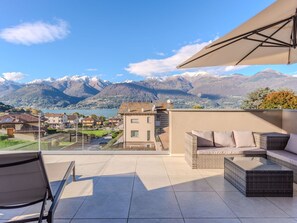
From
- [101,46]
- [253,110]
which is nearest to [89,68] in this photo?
[101,46]

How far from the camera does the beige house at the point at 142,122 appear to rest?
5828 mm

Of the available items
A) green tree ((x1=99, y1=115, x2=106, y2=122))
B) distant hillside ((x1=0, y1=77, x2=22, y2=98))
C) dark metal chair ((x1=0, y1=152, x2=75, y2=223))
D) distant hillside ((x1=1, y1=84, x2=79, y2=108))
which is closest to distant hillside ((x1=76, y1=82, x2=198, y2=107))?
green tree ((x1=99, y1=115, x2=106, y2=122))

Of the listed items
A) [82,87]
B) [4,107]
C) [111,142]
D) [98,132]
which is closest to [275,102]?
[111,142]

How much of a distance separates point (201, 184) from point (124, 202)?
145cm

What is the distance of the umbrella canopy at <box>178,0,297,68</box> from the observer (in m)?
2.71

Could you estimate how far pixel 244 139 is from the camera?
5312 mm

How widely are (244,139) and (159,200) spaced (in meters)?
2.98

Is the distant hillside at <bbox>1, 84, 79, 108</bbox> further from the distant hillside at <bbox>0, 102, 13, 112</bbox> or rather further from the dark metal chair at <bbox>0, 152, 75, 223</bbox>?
the dark metal chair at <bbox>0, 152, 75, 223</bbox>

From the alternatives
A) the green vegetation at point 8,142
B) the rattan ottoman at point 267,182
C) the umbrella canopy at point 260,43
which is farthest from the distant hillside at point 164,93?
the rattan ottoman at point 267,182

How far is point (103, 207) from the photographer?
2.99 m

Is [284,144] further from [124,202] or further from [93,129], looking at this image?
[93,129]

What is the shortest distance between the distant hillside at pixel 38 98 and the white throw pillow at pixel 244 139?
4.36 metres

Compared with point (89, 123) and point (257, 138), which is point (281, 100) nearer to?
point (257, 138)

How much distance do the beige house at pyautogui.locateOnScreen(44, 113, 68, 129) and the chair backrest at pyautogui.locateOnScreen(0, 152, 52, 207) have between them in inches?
158
